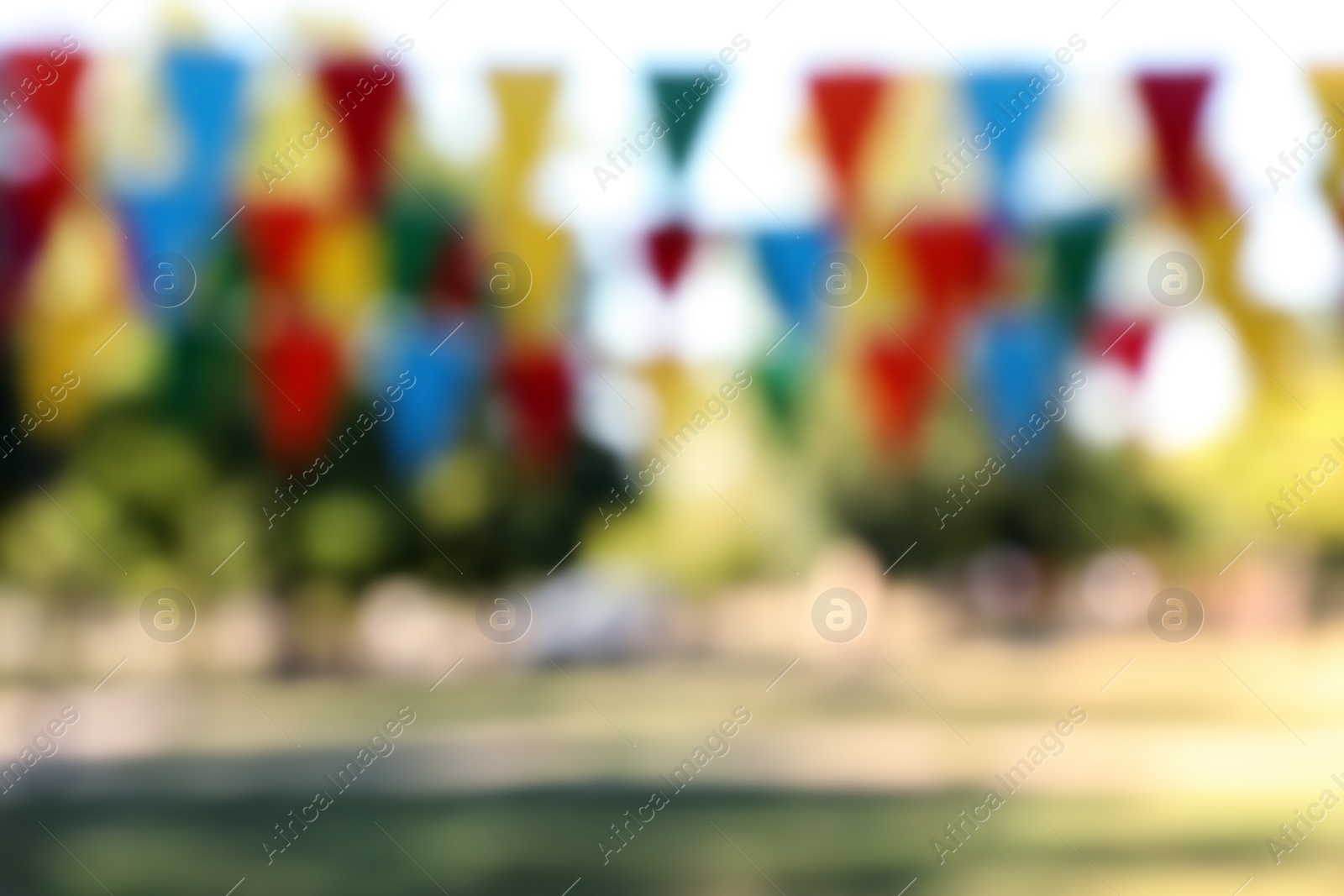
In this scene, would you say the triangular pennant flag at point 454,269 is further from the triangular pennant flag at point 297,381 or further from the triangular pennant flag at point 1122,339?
the triangular pennant flag at point 1122,339

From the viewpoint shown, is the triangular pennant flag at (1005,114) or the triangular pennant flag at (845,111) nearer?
the triangular pennant flag at (1005,114)

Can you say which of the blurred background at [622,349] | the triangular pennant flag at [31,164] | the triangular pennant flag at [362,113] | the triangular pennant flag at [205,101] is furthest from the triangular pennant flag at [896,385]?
the triangular pennant flag at [31,164]

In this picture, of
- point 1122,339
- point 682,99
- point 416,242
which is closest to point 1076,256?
point 1122,339

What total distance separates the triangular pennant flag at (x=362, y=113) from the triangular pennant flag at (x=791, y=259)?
6.33ft

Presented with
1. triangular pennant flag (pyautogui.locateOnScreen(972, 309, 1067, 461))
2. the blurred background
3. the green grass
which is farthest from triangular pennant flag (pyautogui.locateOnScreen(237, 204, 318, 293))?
triangular pennant flag (pyautogui.locateOnScreen(972, 309, 1067, 461))

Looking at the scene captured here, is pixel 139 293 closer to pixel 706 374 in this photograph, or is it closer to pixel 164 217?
pixel 164 217

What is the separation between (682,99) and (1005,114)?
4.97 ft

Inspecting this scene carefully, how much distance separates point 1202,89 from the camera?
276 inches

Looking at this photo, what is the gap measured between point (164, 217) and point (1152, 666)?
24.7 metres

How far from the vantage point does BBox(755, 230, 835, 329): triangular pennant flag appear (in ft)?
25.3

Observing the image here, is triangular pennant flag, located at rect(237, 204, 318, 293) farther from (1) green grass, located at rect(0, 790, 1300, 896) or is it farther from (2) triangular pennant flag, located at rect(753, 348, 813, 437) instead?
(1) green grass, located at rect(0, 790, 1300, 896)

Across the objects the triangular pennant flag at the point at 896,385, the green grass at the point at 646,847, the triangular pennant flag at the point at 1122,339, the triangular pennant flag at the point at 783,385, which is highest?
the triangular pennant flag at the point at 783,385

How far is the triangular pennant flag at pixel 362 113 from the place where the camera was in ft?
23.7

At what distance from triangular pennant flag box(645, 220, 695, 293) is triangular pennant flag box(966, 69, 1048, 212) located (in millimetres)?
1513
